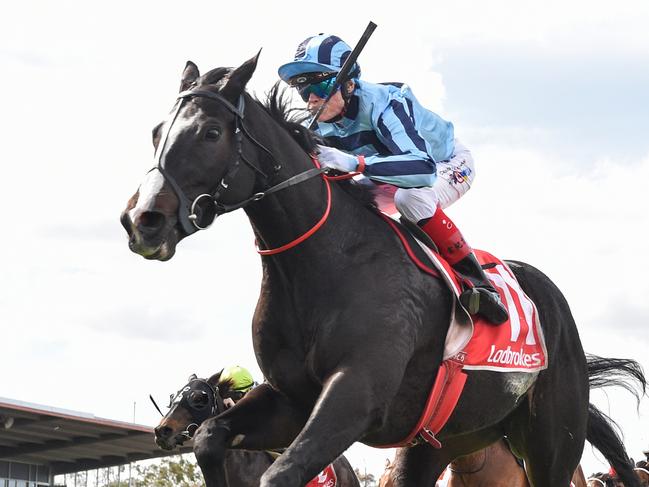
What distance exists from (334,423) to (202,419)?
5.16 m

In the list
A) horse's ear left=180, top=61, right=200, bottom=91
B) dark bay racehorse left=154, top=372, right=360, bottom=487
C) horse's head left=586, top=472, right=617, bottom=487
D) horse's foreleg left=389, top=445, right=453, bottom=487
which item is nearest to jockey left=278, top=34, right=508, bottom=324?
horse's ear left=180, top=61, right=200, bottom=91

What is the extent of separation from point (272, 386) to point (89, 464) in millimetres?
33581

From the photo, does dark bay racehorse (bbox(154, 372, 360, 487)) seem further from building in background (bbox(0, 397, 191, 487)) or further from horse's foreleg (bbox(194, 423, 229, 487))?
building in background (bbox(0, 397, 191, 487))

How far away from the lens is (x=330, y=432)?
5129 mm

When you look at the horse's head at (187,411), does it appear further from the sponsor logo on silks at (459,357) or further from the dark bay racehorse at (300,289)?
the sponsor logo on silks at (459,357)

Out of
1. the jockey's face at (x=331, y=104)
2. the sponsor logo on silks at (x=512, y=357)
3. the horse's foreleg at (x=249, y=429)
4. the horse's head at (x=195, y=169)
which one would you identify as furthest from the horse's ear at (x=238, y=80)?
the sponsor logo on silks at (x=512, y=357)

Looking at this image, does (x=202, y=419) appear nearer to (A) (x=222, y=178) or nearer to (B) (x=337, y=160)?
(B) (x=337, y=160)

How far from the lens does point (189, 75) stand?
231 inches

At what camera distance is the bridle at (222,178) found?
5.14 m

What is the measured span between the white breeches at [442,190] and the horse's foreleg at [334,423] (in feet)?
4.07

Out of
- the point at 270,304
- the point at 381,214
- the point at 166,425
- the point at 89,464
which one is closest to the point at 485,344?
the point at 381,214

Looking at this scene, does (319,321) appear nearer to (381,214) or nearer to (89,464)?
(381,214)

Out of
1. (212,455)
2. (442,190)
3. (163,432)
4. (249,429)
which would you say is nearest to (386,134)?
(442,190)

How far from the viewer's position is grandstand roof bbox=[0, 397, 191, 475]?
26875 mm
